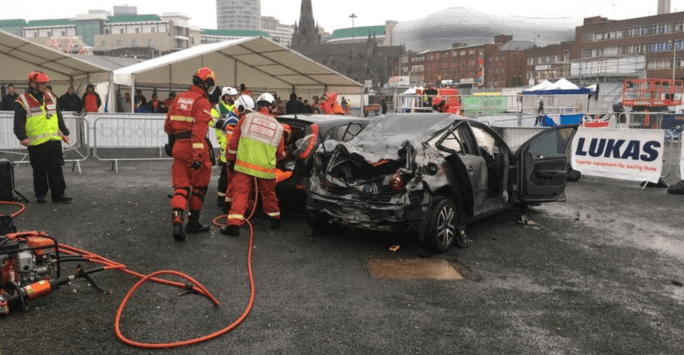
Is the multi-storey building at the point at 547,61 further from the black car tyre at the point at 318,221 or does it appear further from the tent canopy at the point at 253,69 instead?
the black car tyre at the point at 318,221

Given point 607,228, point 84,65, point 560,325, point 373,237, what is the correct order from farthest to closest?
1. point 84,65
2. point 607,228
3. point 373,237
4. point 560,325

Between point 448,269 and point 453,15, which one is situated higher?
point 453,15

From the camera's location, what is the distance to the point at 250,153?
256 inches

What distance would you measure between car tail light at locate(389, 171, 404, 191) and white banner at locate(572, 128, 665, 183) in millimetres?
7434

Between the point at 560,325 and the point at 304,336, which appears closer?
the point at 304,336

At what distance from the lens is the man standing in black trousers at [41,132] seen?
761cm

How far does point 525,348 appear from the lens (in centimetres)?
368

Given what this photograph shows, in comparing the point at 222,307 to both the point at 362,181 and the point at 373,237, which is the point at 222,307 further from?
the point at 373,237

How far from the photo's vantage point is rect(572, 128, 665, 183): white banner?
35.1ft

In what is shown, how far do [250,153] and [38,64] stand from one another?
52.2 feet

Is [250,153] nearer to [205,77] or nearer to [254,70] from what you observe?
[205,77]

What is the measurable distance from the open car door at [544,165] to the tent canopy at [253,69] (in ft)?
37.2

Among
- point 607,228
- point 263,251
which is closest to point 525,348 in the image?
point 263,251

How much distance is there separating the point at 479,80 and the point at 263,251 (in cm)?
10331
